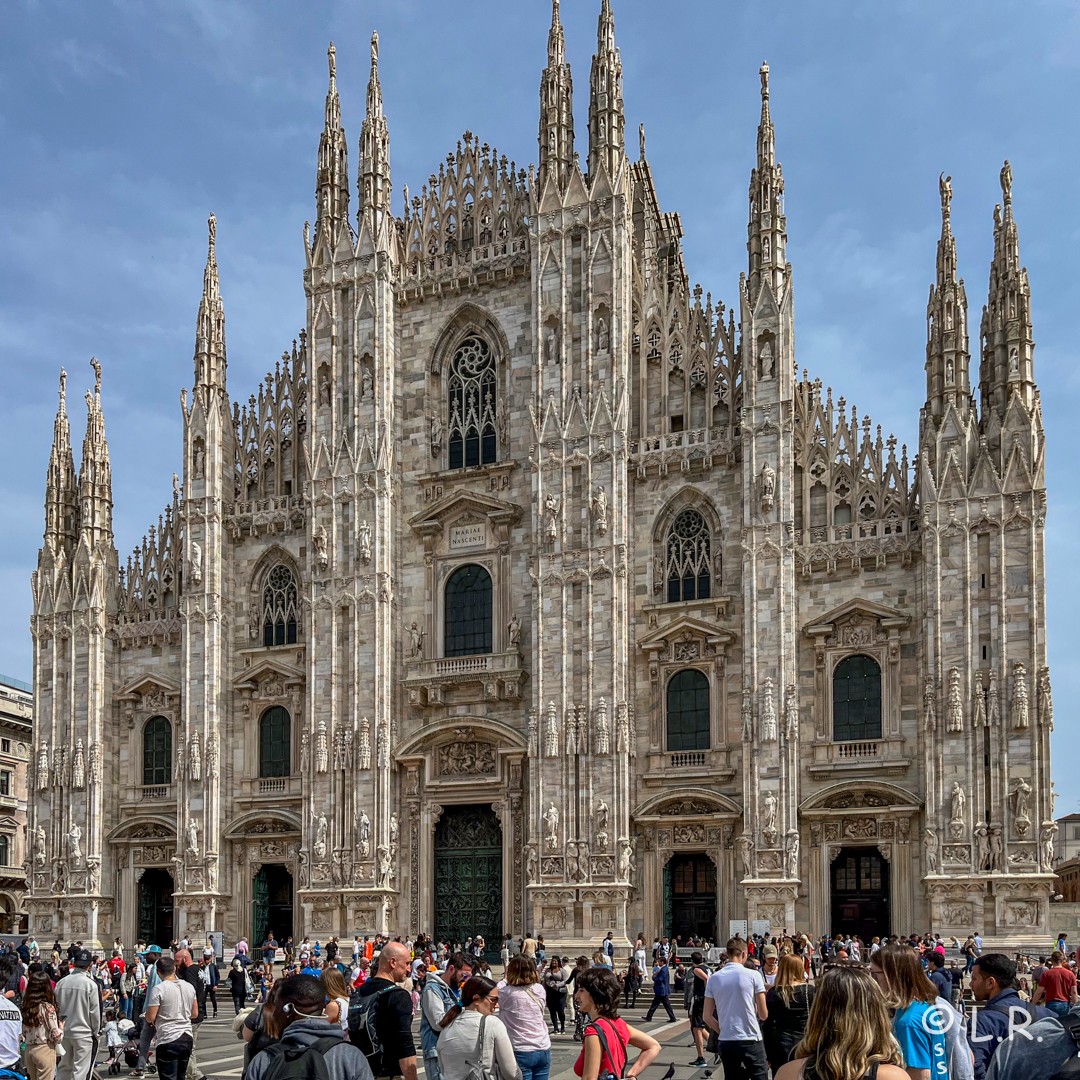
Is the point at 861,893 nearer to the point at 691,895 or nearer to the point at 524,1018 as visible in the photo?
the point at 691,895

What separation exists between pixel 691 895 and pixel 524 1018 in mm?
26179

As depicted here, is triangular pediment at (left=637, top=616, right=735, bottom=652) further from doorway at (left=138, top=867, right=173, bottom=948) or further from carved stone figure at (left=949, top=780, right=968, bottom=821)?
doorway at (left=138, top=867, right=173, bottom=948)

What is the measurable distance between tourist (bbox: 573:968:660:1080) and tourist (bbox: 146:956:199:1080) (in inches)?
200

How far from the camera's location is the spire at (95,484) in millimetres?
44188

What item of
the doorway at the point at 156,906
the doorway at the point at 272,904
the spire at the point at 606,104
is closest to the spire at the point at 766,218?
the spire at the point at 606,104

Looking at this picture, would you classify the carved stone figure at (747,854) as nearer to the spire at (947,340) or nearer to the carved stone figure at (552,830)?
the carved stone figure at (552,830)

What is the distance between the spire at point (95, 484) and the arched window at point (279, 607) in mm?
5643

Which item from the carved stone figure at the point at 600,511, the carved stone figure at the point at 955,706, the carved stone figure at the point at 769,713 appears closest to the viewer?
the carved stone figure at the point at 955,706

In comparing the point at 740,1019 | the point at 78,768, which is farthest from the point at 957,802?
the point at 78,768

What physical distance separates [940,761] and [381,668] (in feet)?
47.5

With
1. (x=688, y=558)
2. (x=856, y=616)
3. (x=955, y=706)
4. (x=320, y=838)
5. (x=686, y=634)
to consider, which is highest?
(x=688, y=558)

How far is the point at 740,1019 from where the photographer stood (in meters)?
11.8

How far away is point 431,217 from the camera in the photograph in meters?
42.6

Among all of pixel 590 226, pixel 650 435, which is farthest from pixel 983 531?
pixel 590 226
